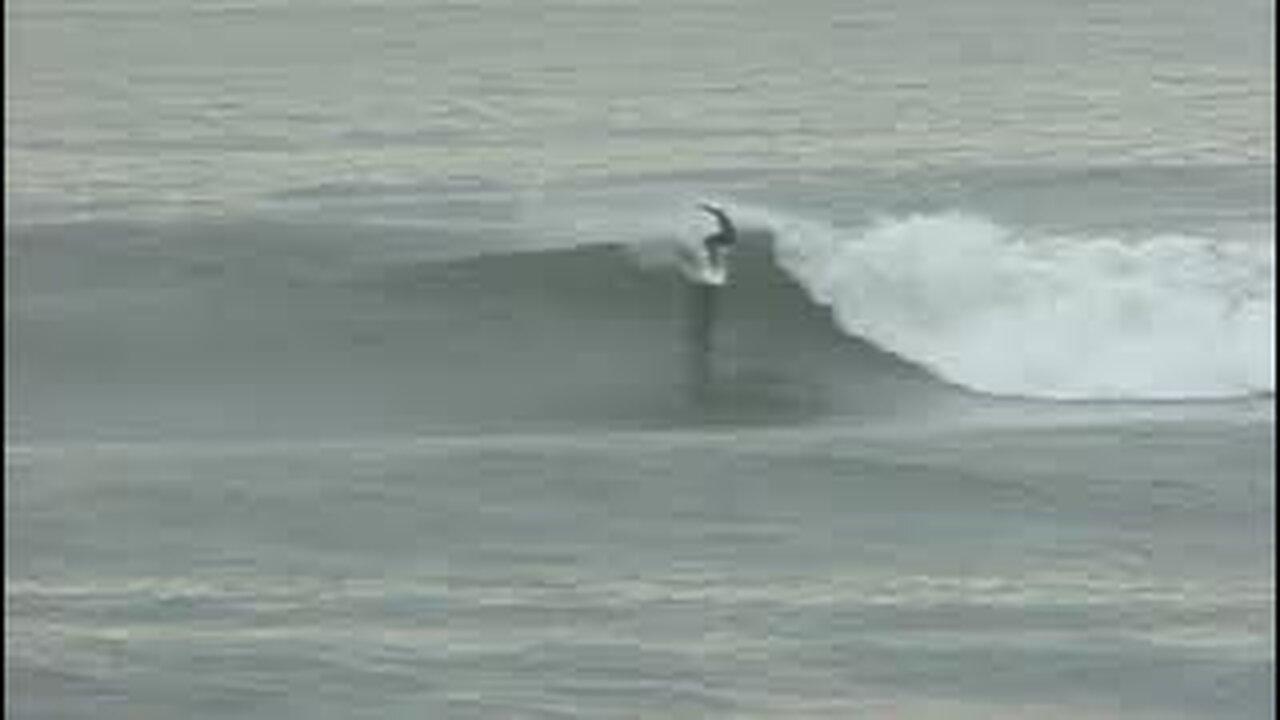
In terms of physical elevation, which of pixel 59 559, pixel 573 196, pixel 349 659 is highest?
pixel 573 196

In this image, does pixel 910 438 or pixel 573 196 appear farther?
pixel 573 196

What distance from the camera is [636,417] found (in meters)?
16.7

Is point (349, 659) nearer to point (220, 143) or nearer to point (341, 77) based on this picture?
point (220, 143)

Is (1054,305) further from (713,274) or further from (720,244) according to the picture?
(720,244)

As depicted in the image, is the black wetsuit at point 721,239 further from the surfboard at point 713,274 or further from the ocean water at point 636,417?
the surfboard at point 713,274

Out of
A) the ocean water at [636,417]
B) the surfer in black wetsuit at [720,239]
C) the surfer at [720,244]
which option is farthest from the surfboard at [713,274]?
the surfer in black wetsuit at [720,239]

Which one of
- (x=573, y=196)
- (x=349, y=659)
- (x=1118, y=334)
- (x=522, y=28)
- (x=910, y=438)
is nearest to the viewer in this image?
(x=349, y=659)

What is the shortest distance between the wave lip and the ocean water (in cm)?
4

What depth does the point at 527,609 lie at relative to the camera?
1180 cm

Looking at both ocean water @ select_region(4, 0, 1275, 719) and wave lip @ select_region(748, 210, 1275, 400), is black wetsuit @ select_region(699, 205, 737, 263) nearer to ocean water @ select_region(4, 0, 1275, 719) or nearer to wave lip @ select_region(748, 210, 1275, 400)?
ocean water @ select_region(4, 0, 1275, 719)

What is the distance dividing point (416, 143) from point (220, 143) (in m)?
1.70

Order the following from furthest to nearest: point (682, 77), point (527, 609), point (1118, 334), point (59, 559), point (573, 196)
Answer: point (682, 77), point (573, 196), point (1118, 334), point (59, 559), point (527, 609)

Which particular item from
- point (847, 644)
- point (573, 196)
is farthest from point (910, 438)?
point (573, 196)

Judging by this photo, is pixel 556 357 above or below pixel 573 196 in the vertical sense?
below
